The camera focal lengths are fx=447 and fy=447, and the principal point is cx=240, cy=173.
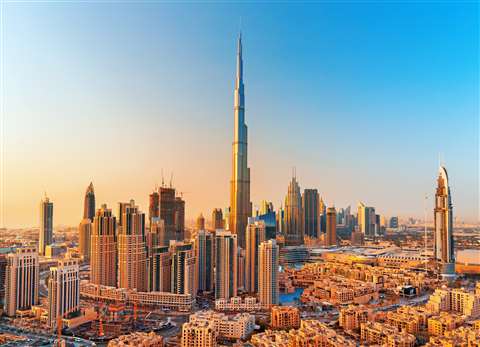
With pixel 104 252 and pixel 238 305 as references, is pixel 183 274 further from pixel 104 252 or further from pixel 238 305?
pixel 104 252

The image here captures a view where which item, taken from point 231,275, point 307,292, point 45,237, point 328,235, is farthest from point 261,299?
point 328,235

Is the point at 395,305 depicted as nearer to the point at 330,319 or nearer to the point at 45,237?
the point at 330,319

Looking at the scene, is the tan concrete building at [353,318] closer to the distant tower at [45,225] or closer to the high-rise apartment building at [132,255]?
the high-rise apartment building at [132,255]

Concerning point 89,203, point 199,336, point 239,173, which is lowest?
point 199,336

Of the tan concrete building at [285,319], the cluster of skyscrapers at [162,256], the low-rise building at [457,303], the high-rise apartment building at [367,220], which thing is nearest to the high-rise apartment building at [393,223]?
the high-rise apartment building at [367,220]

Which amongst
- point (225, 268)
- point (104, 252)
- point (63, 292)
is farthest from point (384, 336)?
point (104, 252)

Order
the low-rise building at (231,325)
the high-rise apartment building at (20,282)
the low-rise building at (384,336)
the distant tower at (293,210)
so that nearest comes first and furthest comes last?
the low-rise building at (384,336), the low-rise building at (231,325), the high-rise apartment building at (20,282), the distant tower at (293,210)
